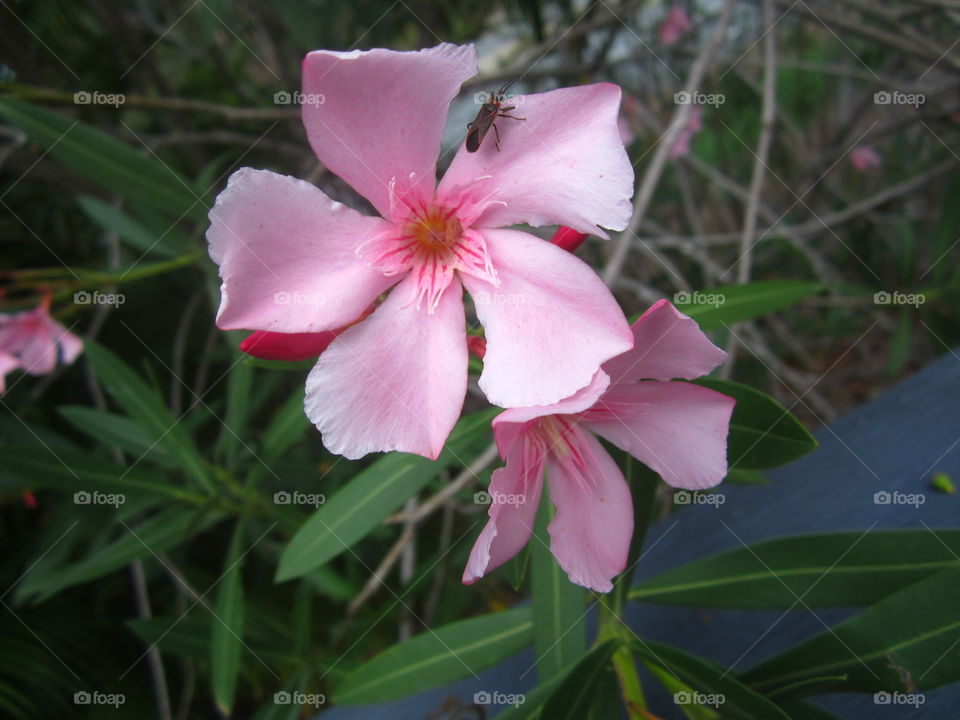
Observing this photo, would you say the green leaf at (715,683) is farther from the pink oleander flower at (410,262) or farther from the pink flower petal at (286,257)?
the pink flower petal at (286,257)

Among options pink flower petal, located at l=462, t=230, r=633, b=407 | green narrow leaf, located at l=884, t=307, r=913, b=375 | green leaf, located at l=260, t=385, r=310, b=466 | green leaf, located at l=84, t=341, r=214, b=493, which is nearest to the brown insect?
pink flower petal, located at l=462, t=230, r=633, b=407

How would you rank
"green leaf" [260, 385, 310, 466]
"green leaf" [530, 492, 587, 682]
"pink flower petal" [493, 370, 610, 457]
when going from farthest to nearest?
"green leaf" [260, 385, 310, 466]
"green leaf" [530, 492, 587, 682]
"pink flower petal" [493, 370, 610, 457]

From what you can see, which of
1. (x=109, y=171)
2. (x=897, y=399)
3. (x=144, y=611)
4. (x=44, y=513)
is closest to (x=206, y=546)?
(x=44, y=513)

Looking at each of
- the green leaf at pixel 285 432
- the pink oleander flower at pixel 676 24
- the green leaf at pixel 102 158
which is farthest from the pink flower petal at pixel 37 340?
the pink oleander flower at pixel 676 24

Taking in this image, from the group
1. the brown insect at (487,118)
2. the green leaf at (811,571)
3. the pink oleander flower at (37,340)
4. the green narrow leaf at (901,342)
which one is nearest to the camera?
the brown insect at (487,118)

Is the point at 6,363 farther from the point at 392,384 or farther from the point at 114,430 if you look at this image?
the point at 392,384

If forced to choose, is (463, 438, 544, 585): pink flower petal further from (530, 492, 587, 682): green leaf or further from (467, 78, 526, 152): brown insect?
(467, 78, 526, 152): brown insect
